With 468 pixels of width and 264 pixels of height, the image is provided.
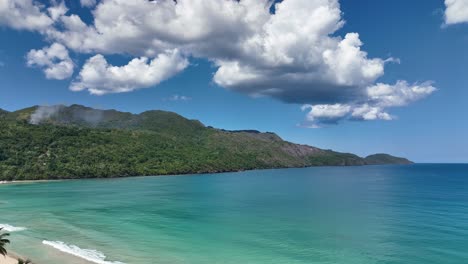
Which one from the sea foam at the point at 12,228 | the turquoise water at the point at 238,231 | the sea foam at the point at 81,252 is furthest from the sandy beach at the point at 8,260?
the sea foam at the point at 12,228

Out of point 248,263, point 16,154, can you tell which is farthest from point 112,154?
point 248,263

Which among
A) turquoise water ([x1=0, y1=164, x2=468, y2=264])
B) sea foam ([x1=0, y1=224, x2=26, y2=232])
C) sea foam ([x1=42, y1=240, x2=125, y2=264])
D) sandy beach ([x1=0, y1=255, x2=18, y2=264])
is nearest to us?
sandy beach ([x1=0, y1=255, x2=18, y2=264])

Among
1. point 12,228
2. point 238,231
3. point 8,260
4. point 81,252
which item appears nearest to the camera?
point 8,260

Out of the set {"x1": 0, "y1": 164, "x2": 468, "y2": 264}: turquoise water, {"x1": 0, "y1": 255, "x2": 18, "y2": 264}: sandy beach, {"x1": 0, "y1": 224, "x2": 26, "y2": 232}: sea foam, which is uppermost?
{"x1": 0, "y1": 164, "x2": 468, "y2": 264}: turquoise water

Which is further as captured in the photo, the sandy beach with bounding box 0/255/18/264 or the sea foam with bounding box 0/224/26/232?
the sea foam with bounding box 0/224/26/232

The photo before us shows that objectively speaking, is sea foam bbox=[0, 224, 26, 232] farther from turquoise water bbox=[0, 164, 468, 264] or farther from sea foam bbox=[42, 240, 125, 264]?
sea foam bbox=[42, 240, 125, 264]

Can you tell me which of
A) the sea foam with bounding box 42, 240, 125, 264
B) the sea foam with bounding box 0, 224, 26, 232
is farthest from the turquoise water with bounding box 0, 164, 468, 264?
the sea foam with bounding box 0, 224, 26, 232

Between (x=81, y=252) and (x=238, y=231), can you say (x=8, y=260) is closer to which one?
(x=81, y=252)

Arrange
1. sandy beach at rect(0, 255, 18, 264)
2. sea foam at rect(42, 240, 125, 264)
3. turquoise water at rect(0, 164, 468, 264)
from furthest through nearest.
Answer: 1. turquoise water at rect(0, 164, 468, 264)
2. sea foam at rect(42, 240, 125, 264)
3. sandy beach at rect(0, 255, 18, 264)

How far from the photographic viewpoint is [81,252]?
38.9 meters

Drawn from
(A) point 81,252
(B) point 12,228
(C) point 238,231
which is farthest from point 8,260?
(C) point 238,231

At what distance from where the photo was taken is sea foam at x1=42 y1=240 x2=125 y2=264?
117 feet

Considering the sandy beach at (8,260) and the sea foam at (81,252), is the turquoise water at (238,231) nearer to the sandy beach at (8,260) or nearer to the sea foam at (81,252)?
the sea foam at (81,252)

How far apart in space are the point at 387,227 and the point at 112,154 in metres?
166
